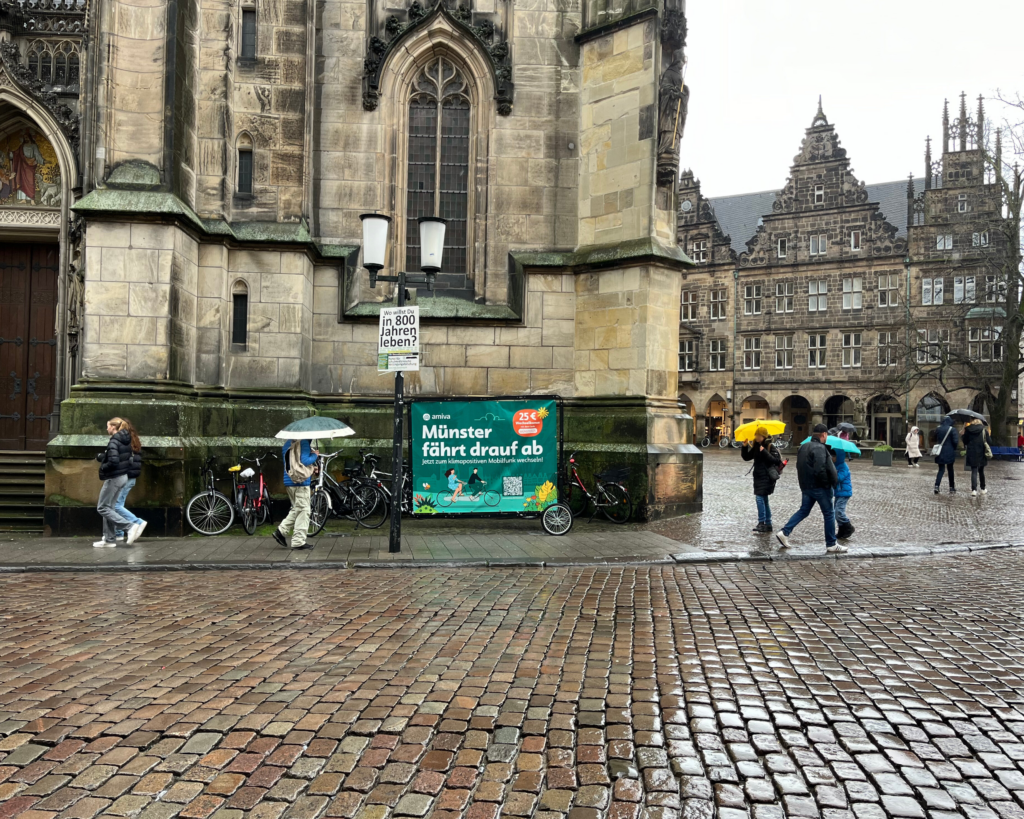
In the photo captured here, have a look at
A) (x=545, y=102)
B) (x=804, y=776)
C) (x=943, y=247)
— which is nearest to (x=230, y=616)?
(x=804, y=776)

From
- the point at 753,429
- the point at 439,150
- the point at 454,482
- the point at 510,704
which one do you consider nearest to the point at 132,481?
the point at 454,482

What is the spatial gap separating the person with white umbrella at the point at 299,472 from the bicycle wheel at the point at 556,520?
3216mm

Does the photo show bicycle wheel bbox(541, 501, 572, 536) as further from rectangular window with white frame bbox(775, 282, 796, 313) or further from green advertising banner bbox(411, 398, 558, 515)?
rectangular window with white frame bbox(775, 282, 796, 313)

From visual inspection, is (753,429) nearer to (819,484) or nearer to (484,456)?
(819,484)

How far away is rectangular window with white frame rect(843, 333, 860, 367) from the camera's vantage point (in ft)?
168

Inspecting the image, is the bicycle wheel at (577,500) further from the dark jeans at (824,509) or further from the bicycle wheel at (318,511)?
the bicycle wheel at (318,511)

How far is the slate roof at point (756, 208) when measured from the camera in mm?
52312

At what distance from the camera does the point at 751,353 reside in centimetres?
5525

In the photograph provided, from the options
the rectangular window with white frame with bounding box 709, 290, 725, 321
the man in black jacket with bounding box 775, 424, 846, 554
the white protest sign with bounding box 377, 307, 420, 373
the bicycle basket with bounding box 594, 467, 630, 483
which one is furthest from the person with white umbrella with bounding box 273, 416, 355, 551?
the rectangular window with white frame with bounding box 709, 290, 725, 321

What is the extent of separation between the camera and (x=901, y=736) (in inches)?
162

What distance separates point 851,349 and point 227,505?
154 ft

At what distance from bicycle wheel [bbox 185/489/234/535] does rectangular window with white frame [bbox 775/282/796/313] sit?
47826 millimetres

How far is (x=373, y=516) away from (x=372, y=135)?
6.52 m

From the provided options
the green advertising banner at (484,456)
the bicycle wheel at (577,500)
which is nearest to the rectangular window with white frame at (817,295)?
the bicycle wheel at (577,500)
